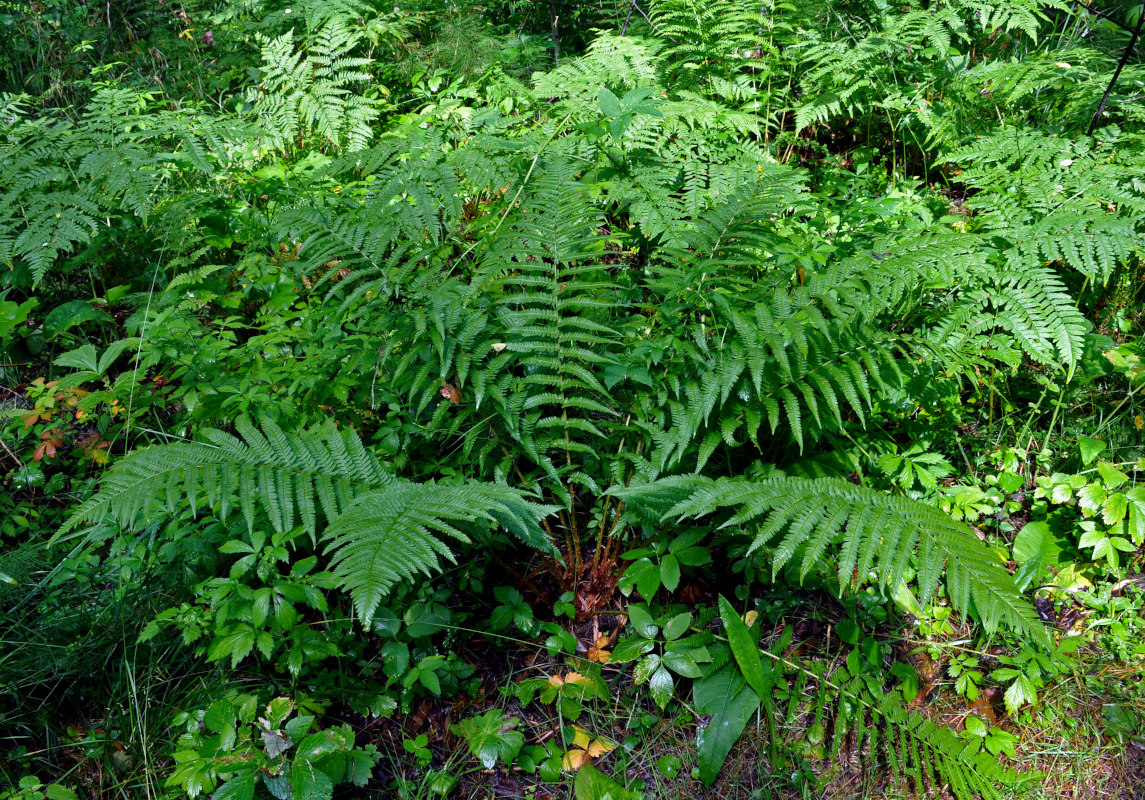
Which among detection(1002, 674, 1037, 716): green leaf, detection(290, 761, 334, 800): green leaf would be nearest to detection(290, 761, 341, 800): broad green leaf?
detection(290, 761, 334, 800): green leaf

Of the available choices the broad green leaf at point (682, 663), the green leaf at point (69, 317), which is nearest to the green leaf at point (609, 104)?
the broad green leaf at point (682, 663)

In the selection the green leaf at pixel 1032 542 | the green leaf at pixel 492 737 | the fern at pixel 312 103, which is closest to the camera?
the green leaf at pixel 492 737

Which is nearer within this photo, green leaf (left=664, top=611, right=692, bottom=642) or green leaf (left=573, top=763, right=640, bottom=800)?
green leaf (left=573, top=763, right=640, bottom=800)

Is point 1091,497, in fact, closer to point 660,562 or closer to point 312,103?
point 660,562

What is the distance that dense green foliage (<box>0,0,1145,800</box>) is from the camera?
5.84 ft

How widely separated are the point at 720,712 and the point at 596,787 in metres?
0.37

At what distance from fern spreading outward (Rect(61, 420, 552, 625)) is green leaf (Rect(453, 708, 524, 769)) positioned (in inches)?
17.4

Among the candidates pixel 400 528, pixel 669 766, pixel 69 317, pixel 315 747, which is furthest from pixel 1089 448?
pixel 69 317

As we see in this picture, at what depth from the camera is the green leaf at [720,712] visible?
1.80 m

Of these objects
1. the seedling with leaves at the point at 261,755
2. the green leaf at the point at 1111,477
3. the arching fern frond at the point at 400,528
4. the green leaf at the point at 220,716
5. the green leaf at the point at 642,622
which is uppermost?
the arching fern frond at the point at 400,528

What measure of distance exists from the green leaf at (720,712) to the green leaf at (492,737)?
476mm

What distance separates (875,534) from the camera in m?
1.60

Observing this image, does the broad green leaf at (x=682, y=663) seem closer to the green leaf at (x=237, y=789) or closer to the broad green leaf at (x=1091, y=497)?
the green leaf at (x=237, y=789)

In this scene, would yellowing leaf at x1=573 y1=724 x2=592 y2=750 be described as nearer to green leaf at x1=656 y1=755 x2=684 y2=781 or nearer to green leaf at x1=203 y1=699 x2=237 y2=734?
green leaf at x1=656 y1=755 x2=684 y2=781
